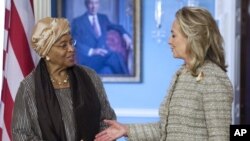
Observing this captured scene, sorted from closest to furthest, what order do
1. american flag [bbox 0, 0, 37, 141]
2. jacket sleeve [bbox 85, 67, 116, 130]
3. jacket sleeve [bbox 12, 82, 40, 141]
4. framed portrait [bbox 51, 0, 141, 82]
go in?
1. jacket sleeve [bbox 12, 82, 40, 141]
2. jacket sleeve [bbox 85, 67, 116, 130]
3. american flag [bbox 0, 0, 37, 141]
4. framed portrait [bbox 51, 0, 141, 82]

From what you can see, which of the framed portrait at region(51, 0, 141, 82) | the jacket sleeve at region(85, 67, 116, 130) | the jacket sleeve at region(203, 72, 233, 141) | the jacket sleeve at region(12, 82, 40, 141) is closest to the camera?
the jacket sleeve at region(203, 72, 233, 141)

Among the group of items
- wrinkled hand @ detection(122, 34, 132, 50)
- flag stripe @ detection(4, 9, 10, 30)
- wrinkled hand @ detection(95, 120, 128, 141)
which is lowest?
wrinkled hand @ detection(95, 120, 128, 141)

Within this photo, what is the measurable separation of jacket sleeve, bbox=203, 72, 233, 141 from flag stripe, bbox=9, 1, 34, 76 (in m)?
1.04

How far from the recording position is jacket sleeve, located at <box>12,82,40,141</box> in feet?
6.05

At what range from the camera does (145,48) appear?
3.44 metres

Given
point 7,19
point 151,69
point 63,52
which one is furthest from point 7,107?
point 151,69

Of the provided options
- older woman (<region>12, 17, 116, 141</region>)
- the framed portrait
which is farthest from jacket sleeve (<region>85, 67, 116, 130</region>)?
the framed portrait

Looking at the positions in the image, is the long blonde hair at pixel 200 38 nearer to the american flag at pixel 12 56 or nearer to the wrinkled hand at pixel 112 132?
the wrinkled hand at pixel 112 132

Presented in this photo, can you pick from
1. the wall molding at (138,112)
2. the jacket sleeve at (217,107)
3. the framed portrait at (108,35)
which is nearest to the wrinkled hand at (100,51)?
the framed portrait at (108,35)

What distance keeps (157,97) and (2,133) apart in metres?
1.47

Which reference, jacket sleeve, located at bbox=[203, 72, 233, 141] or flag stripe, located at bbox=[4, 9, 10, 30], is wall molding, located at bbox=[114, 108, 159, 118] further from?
jacket sleeve, located at bbox=[203, 72, 233, 141]

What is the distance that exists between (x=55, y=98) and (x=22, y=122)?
0.16 metres

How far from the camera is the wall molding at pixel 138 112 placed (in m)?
3.44

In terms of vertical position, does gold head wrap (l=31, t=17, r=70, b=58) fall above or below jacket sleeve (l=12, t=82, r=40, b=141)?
above
